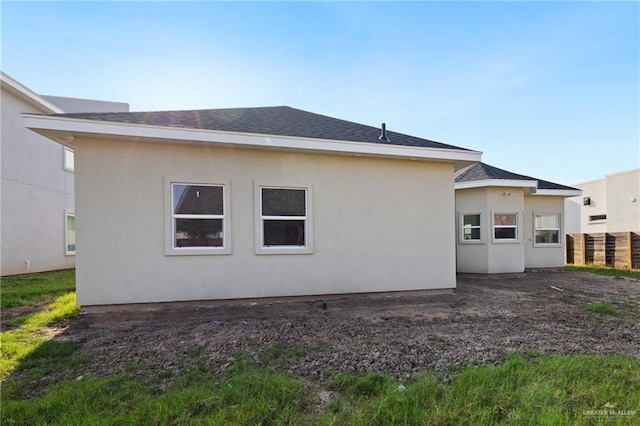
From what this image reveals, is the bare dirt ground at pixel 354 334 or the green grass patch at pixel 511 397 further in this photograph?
the bare dirt ground at pixel 354 334

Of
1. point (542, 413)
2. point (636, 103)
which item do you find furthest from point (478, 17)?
point (542, 413)

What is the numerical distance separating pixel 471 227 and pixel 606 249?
27.5ft

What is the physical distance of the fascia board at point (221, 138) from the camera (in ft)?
17.9

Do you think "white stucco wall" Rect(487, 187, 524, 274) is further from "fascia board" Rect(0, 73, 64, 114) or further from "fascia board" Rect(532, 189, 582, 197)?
"fascia board" Rect(0, 73, 64, 114)

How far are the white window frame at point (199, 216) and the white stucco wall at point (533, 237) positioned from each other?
492 inches

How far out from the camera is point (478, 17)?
789 centimetres

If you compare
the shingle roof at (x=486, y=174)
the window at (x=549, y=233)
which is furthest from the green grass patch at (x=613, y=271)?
the shingle roof at (x=486, y=174)

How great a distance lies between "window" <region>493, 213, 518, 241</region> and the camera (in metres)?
11.1

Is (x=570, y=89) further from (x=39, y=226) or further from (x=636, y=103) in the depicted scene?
(x=39, y=226)

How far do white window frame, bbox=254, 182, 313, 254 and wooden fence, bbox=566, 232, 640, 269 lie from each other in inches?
612

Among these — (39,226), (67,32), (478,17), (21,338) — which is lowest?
(21,338)

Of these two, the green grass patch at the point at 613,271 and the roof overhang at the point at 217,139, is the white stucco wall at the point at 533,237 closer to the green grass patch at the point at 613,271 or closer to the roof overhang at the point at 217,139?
the green grass patch at the point at 613,271

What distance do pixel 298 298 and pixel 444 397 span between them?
169 inches

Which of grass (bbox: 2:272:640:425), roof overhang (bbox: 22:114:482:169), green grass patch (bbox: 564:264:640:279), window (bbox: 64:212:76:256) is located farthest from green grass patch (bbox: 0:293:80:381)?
green grass patch (bbox: 564:264:640:279)
